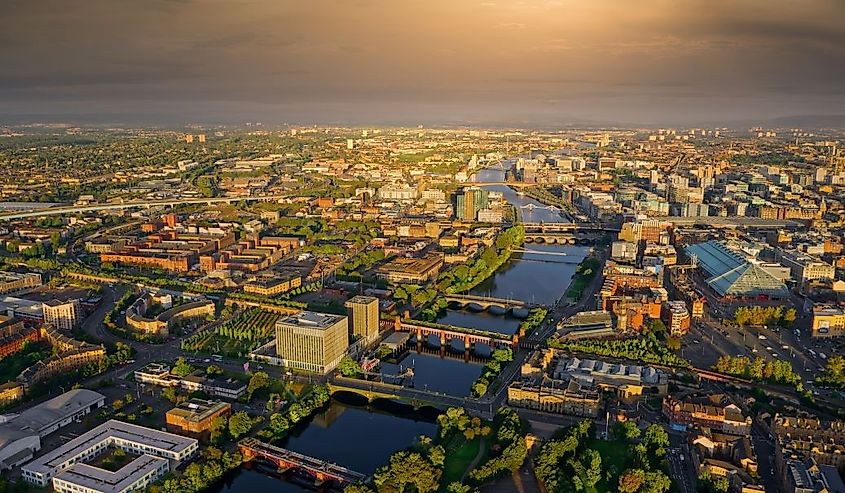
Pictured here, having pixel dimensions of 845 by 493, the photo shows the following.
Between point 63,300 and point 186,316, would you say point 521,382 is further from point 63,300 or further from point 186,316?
point 63,300

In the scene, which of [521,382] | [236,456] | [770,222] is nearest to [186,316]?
[236,456]

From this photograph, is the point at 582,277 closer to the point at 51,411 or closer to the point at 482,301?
the point at 482,301

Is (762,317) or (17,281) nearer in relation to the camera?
(762,317)

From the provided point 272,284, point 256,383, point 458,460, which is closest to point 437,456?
point 458,460

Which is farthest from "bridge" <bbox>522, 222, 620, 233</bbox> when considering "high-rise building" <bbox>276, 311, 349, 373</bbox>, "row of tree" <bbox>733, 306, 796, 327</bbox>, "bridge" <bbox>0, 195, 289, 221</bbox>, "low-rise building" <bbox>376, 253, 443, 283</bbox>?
"high-rise building" <bbox>276, 311, 349, 373</bbox>

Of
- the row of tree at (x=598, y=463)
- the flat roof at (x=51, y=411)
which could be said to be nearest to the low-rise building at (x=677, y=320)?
the row of tree at (x=598, y=463)
